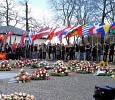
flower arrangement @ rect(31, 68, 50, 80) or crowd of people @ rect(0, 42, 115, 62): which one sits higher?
crowd of people @ rect(0, 42, 115, 62)

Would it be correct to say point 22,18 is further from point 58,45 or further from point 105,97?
point 105,97

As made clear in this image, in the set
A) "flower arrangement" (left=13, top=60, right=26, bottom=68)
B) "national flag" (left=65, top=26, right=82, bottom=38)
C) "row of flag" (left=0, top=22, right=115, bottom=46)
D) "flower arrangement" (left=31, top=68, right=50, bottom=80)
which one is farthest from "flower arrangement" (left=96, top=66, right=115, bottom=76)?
"national flag" (left=65, top=26, right=82, bottom=38)

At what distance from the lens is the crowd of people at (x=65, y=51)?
101ft

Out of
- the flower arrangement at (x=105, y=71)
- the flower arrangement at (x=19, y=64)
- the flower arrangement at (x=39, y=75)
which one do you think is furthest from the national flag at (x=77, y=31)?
the flower arrangement at (x=39, y=75)

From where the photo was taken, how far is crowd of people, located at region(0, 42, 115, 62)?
30734mm

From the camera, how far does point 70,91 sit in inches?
483

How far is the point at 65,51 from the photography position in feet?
109

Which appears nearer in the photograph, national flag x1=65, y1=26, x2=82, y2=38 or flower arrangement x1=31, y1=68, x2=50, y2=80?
flower arrangement x1=31, y1=68, x2=50, y2=80

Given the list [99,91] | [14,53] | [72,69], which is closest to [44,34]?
[14,53]

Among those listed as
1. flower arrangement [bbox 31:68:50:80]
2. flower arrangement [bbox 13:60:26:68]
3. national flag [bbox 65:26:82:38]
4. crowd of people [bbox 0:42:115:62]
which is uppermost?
national flag [bbox 65:26:82:38]

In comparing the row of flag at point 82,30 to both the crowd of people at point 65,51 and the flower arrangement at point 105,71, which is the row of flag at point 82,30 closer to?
the crowd of people at point 65,51

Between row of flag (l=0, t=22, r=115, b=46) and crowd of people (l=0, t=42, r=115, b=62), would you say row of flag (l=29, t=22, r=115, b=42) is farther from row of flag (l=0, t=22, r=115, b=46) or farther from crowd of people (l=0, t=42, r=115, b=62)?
crowd of people (l=0, t=42, r=115, b=62)

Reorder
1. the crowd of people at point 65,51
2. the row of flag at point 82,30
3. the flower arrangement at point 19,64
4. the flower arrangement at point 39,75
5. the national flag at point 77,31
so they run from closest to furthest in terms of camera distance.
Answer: the flower arrangement at point 39,75 → the flower arrangement at point 19,64 → the row of flag at point 82,30 → the national flag at point 77,31 → the crowd of people at point 65,51

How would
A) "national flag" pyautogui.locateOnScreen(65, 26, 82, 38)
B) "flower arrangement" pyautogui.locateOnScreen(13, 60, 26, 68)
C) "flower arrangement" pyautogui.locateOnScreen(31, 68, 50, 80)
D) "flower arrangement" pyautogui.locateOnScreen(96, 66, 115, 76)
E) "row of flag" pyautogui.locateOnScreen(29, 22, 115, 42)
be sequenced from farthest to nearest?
"national flag" pyautogui.locateOnScreen(65, 26, 82, 38)
"row of flag" pyautogui.locateOnScreen(29, 22, 115, 42)
"flower arrangement" pyautogui.locateOnScreen(13, 60, 26, 68)
"flower arrangement" pyautogui.locateOnScreen(96, 66, 115, 76)
"flower arrangement" pyautogui.locateOnScreen(31, 68, 50, 80)
